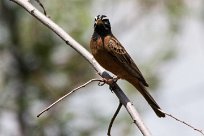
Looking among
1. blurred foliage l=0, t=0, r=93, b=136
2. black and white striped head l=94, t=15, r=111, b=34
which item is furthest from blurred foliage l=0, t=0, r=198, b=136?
black and white striped head l=94, t=15, r=111, b=34

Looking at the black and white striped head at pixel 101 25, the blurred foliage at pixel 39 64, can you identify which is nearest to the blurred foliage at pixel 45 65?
the blurred foliage at pixel 39 64

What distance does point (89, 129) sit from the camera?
13.5 metres

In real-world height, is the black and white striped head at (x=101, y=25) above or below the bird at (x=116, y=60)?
above

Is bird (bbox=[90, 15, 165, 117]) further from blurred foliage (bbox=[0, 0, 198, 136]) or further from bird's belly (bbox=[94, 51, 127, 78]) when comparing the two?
blurred foliage (bbox=[0, 0, 198, 136])

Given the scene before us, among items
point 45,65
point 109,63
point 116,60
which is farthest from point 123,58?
point 45,65

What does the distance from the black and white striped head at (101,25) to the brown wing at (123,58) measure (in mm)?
162

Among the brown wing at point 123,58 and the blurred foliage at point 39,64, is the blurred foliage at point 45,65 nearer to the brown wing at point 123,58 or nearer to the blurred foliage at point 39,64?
the blurred foliage at point 39,64

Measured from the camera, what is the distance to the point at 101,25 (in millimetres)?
7102

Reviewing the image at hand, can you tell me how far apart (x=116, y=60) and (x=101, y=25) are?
43 centimetres

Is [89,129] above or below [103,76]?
above

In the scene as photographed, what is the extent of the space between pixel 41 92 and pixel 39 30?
1.24 metres

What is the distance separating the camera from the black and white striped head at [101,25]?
7094 mm

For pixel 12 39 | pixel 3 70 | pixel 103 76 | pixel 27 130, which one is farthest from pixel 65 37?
pixel 12 39

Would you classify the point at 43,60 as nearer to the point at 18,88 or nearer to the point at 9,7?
the point at 18,88
